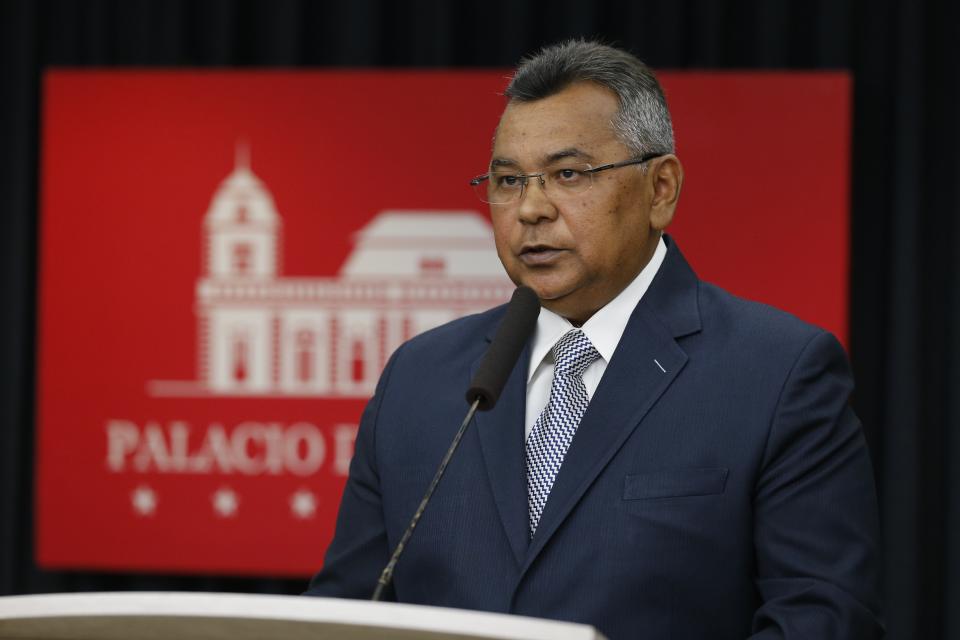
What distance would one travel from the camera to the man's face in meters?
1.49

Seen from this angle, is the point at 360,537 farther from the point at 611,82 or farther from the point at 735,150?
the point at 735,150

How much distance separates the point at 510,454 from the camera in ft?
4.87

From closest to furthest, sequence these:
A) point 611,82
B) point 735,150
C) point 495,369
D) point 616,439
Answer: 1. point 495,369
2. point 616,439
3. point 611,82
4. point 735,150

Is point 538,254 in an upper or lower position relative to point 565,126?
lower

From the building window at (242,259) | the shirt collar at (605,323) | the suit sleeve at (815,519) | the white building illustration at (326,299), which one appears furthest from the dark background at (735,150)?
the suit sleeve at (815,519)

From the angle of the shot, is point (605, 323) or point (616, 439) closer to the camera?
point (616, 439)

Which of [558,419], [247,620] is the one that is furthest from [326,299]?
[247,620]

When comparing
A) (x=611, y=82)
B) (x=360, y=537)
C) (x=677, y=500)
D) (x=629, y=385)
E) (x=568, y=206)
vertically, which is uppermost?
(x=611, y=82)

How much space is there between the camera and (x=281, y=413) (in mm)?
3178

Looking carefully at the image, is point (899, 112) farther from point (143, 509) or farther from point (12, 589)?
point (12, 589)

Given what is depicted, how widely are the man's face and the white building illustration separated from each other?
1629 mm

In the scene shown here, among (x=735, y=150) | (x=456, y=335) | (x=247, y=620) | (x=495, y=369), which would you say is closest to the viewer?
(x=247, y=620)

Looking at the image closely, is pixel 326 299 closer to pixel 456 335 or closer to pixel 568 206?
pixel 456 335

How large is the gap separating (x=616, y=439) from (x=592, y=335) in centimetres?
17
